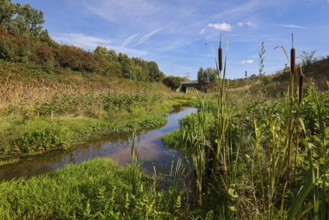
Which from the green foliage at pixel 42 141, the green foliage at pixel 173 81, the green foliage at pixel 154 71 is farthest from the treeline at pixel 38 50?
the green foliage at pixel 42 141

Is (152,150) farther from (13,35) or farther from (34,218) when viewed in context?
(13,35)

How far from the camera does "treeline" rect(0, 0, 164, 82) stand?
23.0m

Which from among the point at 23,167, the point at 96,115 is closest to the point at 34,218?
the point at 23,167

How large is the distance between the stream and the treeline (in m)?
19.5

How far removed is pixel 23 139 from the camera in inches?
274

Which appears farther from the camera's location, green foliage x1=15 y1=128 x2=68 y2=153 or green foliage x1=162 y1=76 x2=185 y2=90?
green foliage x1=162 y1=76 x2=185 y2=90

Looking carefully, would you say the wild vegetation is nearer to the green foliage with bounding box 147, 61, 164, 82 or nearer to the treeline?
the treeline

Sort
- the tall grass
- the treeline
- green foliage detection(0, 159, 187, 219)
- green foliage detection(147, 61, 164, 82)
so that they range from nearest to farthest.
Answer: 1. the tall grass
2. green foliage detection(0, 159, 187, 219)
3. the treeline
4. green foliage detection(147, 61, 164, 82)

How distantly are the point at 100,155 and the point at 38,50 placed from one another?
23.1 meters

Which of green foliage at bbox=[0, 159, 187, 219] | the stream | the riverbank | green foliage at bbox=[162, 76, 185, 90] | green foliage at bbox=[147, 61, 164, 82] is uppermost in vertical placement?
green foliage at bbox=[147, 61, 164, 82]

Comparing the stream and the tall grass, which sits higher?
the tall grass

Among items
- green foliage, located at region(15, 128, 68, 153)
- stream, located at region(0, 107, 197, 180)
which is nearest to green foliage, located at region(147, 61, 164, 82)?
stream, located at region(0, 107, 197, 180)

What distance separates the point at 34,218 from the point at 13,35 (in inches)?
1072

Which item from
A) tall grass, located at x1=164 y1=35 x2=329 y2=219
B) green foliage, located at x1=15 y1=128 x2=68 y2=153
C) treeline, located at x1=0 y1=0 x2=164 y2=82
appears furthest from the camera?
treeline, located at x1=0 y1=0 x2=164 y2=82
